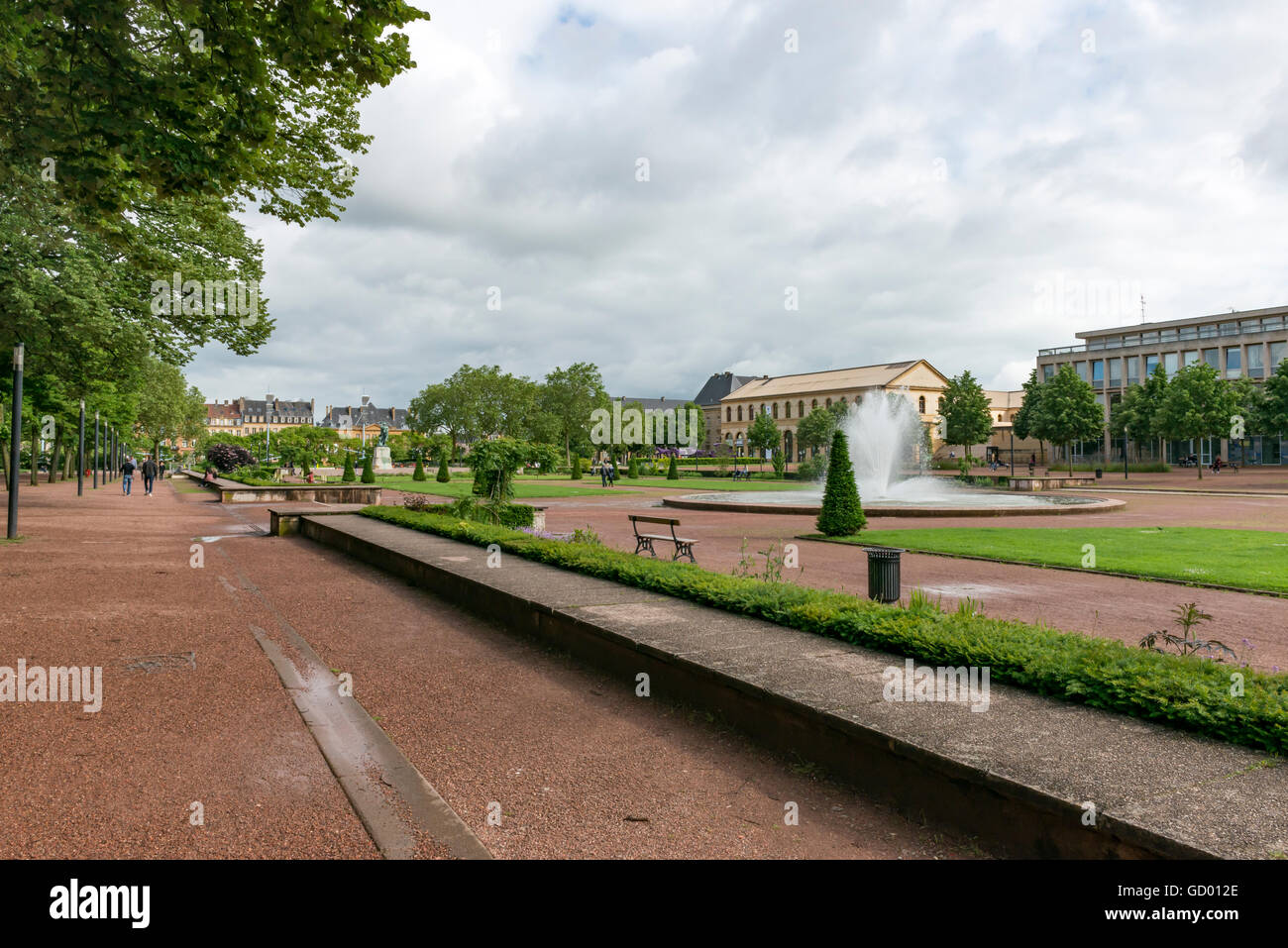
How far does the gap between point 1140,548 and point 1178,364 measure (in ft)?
255

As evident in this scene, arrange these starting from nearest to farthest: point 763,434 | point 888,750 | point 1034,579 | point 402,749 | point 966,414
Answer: point 888,750 < point 402,749 < point 1034,579 < point 966,414 < point 763,434

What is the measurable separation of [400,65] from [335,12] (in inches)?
61.8

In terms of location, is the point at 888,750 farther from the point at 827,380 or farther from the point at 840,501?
the point at 827,380

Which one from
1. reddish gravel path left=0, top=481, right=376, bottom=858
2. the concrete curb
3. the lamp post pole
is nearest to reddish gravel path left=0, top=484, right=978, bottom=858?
reddish gravel path left=0, top=481, right=376, bottom=858

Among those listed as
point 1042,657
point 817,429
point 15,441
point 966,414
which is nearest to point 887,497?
point 1042,657

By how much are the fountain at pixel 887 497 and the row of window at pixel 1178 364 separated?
4810 centimetres

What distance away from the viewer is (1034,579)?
11.4 m

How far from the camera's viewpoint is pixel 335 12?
702 centimetres

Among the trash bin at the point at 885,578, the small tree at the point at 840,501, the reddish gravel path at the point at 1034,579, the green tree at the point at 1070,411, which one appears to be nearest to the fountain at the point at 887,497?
the reddish gravel path at the point at 1034,579
